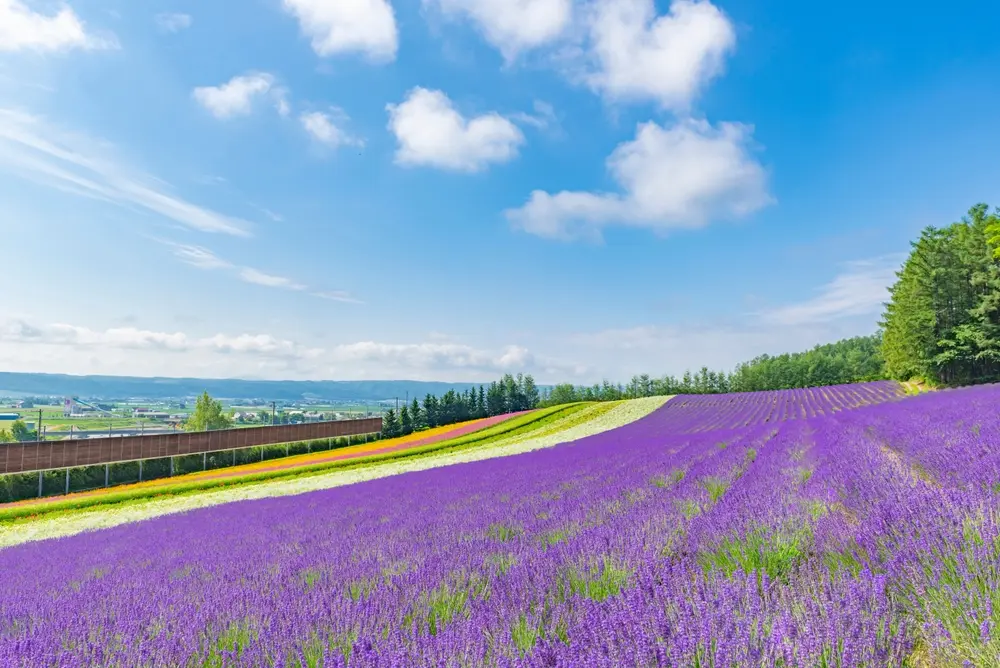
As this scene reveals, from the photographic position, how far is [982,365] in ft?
122

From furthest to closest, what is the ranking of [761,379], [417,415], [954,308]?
[761,379] < [417,415] < [954,308]

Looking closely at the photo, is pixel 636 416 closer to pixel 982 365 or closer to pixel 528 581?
pixel 982 365

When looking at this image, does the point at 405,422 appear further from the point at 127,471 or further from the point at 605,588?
the point at 605,588

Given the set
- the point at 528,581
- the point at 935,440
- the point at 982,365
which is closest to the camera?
the point at 528,581

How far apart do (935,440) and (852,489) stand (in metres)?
3.15

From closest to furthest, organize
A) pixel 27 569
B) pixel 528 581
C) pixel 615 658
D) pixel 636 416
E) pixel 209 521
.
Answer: pixel 615 658 → pixel 528 581 → pixel 27 569 → pixel 209 521 → pixel 636 416

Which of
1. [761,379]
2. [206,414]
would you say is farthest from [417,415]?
[761,379]

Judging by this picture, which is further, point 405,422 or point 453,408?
point 453,408

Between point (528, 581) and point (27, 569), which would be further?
point (27, 569)

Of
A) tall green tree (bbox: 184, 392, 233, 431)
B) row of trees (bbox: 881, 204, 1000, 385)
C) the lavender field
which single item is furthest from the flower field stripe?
tall green tree (bbox: 184, 392, 233, 431)

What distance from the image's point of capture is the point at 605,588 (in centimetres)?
233

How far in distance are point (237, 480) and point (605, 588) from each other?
2710cm

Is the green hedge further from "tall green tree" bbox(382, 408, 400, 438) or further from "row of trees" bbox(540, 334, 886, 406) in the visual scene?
"row of trees" bbox(540, 334, 886, 406)

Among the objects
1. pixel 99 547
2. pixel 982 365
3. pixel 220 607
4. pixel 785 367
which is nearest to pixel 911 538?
pixel 220 607
